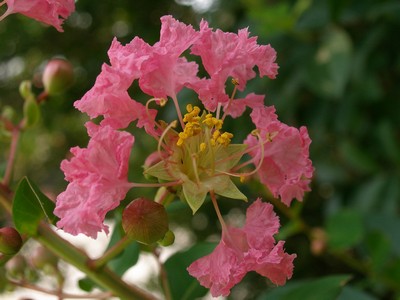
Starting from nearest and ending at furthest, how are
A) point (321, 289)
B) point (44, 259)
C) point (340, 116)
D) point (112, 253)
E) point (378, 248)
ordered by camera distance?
point (112, 253) < point (321, 289) < point (44, 259) < point (378, 248) < point (340, 116)

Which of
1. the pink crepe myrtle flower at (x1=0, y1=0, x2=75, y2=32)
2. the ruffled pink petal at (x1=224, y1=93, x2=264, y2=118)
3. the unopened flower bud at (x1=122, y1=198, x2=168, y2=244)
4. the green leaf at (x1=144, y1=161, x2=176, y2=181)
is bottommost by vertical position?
the unopened flower bud at (x1=122, y1=198, x2=168, y2=244)

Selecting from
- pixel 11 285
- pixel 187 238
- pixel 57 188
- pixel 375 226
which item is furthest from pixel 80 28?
pixel 11 285

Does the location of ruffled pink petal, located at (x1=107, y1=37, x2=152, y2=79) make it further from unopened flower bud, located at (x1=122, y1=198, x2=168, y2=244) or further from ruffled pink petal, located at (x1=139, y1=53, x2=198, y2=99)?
unopened flower bud, located at (x1=122, y1=198, x2=168, y2=244)

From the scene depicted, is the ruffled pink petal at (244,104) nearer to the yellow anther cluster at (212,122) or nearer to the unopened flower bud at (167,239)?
the yellow anther cluster at (212,122)

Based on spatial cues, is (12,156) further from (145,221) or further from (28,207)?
(145,221)

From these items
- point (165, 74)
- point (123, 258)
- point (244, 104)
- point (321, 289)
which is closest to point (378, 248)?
point (321, 289)

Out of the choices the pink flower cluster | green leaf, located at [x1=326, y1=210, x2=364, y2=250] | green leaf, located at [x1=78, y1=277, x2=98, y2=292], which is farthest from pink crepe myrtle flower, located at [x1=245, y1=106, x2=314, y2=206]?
green leaf, located at [x1=326, y1=210, x2=364, y2=250]
